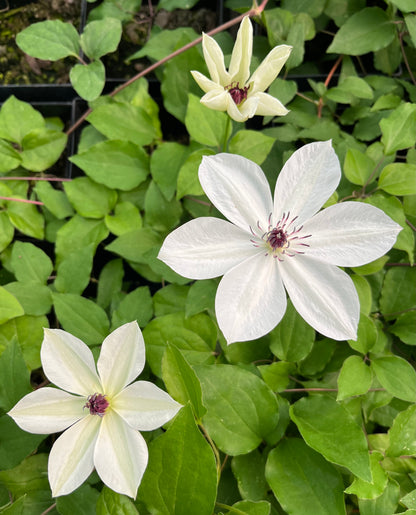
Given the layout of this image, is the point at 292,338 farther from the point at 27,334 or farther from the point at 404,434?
the point at 27,334

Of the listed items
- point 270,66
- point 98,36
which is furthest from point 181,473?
point 98,36

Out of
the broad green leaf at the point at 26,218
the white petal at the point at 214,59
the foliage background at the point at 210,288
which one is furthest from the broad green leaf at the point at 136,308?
the white petal at the point at 214,59

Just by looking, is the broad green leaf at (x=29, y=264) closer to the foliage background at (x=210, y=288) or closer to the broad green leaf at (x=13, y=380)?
the foliage background at (x=210, y=288)

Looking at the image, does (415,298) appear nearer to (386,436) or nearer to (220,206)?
(386,436)

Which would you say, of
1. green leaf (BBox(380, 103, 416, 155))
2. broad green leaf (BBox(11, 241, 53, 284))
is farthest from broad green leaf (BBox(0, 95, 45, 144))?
green leaf (BBox(380, 103, 416, 155))

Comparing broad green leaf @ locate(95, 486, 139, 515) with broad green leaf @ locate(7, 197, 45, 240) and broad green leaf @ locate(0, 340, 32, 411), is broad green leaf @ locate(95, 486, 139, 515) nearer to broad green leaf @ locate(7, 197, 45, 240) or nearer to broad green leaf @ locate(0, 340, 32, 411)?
broad green leaf @ locate(0, 340, 32, 411)

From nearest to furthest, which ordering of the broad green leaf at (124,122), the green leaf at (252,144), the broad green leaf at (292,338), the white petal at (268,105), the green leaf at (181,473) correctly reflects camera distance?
1. the green leaf at (181,473)
2. the white petal at (268,105)
3. the broad green leaf at (292,338)
4. the green leaf at (252,144)
5. the broad green leaf at (124,122)
